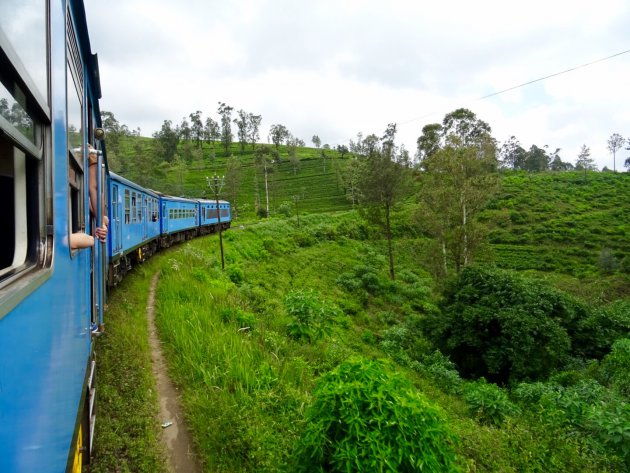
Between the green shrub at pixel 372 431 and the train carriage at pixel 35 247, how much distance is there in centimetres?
176

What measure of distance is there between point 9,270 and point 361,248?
28.8 meters

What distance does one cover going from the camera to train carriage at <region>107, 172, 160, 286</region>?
26.6ft

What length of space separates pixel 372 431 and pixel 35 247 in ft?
8.23

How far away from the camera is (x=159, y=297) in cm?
845

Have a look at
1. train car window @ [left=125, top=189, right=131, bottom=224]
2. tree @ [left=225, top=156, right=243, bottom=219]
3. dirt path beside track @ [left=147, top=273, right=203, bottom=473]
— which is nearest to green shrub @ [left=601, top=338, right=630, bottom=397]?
dirt path beside track @ [left=147, top=273, right=203, bottom=473]

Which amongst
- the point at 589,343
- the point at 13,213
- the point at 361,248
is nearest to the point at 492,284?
the point at 589,343

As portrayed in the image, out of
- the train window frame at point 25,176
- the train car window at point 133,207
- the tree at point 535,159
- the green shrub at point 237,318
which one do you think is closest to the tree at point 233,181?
the train car window at point 133,207

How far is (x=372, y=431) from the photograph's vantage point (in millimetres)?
2803

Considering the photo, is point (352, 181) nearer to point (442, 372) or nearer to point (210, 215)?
point (210, 215)

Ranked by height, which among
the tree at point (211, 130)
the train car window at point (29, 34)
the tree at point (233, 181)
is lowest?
the train car window at point (29, 34)

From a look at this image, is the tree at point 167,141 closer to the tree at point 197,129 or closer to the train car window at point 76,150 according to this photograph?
the tree at point 197,129

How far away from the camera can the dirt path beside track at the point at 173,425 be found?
3.84m

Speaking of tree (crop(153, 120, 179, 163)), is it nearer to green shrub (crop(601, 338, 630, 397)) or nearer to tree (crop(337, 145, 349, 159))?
tree (crop(337, 145, 349, 159))

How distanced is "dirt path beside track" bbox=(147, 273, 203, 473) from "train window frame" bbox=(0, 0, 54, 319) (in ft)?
10.9
